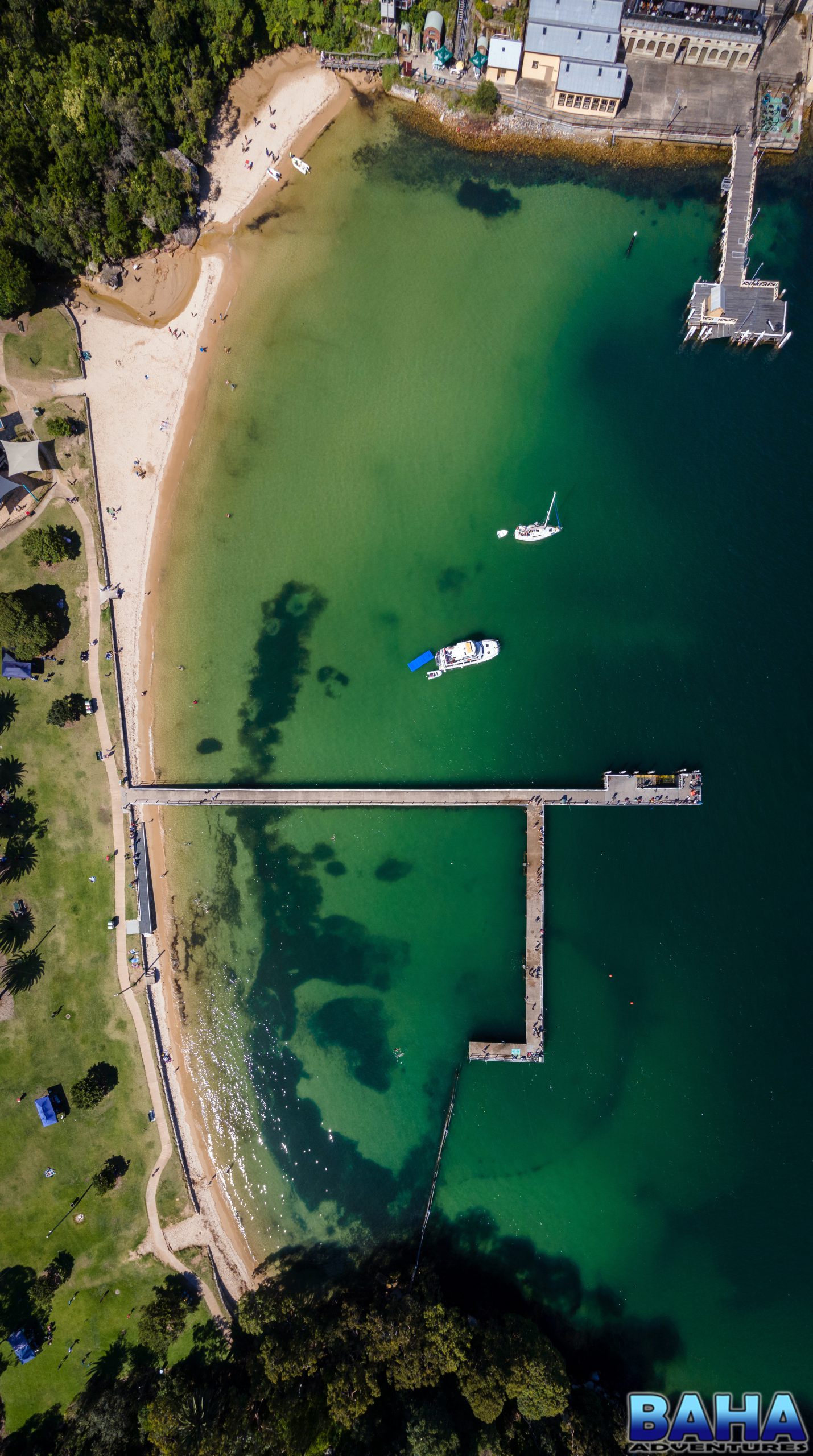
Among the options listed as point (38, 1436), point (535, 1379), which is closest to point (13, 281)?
point (38, 1436)

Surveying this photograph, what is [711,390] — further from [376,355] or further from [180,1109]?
[180,1109]

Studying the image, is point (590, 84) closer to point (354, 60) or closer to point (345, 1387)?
point (354, 60)

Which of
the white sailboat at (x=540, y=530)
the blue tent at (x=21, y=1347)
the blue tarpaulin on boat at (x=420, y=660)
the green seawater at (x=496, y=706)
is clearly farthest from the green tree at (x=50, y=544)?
the blue tent at (x=21, y=1347)

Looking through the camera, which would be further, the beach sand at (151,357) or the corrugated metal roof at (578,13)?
the beach sand at (151,357)

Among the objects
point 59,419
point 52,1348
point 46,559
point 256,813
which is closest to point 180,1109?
point 52,1348

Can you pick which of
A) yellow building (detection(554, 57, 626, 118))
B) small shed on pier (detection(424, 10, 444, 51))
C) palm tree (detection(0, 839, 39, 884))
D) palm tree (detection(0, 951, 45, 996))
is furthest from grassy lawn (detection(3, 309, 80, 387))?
palm tree (detection(0, 951, 45, 996))

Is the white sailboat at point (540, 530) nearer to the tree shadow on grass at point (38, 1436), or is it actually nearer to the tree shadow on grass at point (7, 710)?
the tree shadow on grass at point (7, 710)
